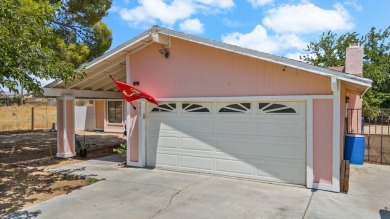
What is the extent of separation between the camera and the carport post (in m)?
11.3

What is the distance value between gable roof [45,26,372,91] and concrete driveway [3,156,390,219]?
2.57 meters

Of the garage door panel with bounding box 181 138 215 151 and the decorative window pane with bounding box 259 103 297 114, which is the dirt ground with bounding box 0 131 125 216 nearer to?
the garage door panel with bounding box 181 138 215 151

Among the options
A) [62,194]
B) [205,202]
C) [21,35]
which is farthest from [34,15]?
[205,202]

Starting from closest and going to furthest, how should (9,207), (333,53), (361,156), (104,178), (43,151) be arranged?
(9,207), (104,178), (361,156), (43,151), (333,53)

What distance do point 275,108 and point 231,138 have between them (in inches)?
57.5

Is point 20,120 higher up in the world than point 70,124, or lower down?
lower down

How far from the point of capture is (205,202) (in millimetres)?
6230

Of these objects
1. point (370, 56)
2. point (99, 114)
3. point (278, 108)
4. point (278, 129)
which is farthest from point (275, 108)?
point (370, 56)

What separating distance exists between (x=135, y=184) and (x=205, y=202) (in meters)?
2.19

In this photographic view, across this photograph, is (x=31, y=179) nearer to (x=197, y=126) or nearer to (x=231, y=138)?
(x=197, y=126)

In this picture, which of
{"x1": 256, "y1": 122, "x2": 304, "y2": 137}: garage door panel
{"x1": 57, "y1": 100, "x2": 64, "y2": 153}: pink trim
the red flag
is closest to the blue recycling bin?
→ {"x1": 256, "y1": 122, "x2": 304, "y2": 137}: garage door panel

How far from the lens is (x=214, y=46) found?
310 inches


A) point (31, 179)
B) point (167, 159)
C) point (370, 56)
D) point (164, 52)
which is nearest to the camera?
point (31, 179)

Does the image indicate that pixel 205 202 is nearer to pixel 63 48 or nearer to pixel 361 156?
pixel 361 156
